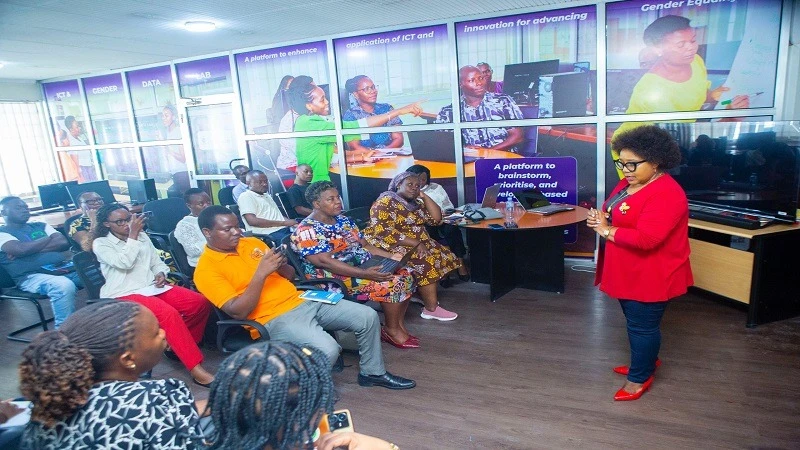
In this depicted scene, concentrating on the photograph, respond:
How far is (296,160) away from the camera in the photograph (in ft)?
20.6

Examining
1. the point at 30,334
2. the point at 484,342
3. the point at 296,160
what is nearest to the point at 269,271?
the point at 484,342

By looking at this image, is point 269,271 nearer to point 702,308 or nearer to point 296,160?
point 702,308

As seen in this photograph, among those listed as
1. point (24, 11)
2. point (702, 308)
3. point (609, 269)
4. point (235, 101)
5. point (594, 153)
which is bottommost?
point (702, 308)

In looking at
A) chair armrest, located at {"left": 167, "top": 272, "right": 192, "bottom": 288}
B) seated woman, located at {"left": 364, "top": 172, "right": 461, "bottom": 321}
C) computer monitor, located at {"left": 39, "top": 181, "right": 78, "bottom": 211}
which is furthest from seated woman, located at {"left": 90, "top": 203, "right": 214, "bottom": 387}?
computer monitor, located at {"left": 39, "top": 181, "right": 78, "bottom": 211}

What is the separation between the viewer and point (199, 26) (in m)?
4.65

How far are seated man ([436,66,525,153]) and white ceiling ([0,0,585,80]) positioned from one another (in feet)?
2.19

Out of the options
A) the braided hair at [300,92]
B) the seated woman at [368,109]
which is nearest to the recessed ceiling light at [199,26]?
the braided hair at [300,92]

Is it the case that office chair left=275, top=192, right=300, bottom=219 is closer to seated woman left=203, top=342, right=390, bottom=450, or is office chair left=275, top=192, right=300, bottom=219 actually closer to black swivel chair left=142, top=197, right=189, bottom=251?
black swivel chair left=142, top=197, right=189, bottom=251

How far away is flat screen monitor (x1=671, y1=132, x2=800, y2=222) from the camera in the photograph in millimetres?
3354

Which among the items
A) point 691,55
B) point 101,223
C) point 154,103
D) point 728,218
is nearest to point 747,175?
point 728,218

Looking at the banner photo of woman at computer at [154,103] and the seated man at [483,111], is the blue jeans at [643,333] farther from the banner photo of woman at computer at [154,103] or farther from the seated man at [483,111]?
the banner photo of woman at computer at [154,103]

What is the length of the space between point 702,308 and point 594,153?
178cm

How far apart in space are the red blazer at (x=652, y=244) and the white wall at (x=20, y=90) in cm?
926

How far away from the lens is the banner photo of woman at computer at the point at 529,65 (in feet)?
15.2
